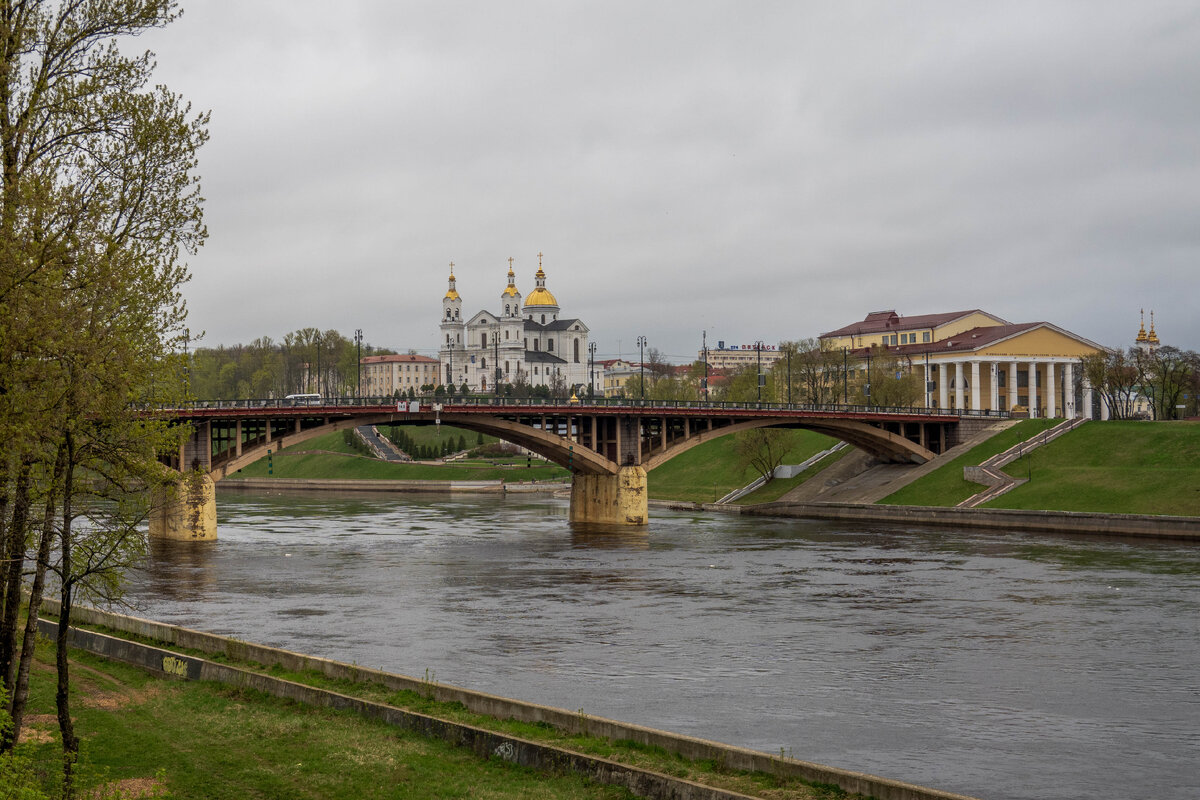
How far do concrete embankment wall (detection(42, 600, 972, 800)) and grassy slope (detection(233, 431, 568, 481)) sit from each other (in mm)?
99060

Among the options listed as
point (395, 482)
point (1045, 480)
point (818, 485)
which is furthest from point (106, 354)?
point (395, 482)

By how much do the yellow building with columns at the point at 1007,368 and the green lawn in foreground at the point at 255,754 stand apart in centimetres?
10524

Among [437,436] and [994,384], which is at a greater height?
[994,384]

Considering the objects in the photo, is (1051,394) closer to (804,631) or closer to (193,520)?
(193,520)

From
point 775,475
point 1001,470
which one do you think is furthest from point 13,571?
point 775,475

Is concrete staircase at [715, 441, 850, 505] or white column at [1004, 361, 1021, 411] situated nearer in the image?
concrete staircase at [715, 441, 850, 505]

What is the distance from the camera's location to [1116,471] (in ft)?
259

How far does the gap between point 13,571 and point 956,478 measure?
7818 centimetres

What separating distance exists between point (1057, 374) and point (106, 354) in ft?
Answer: 425

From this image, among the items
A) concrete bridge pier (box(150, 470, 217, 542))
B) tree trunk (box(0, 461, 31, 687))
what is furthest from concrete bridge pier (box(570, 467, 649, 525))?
tree trunk (box(0, 461, 31, 687))

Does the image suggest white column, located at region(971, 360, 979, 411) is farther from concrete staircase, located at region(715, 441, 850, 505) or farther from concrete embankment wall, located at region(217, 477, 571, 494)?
concrete embankment wall, located at region(217, 477, 571, 494)

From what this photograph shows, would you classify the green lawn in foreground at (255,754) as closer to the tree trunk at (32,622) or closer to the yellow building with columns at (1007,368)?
the tree trunk at (32,622)

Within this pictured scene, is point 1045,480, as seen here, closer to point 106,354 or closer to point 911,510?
point 911,510

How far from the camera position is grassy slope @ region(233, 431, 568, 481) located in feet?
427
